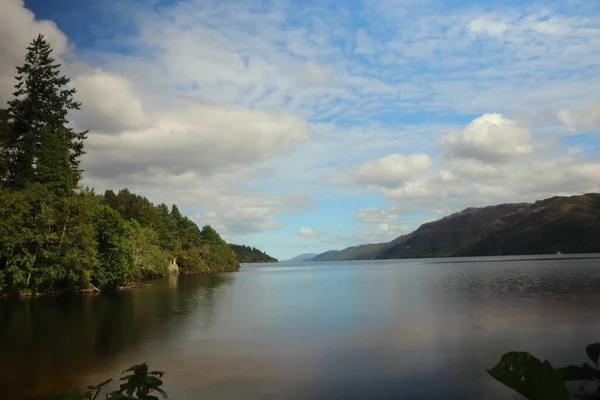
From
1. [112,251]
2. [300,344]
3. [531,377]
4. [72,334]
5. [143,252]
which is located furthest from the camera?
[143,252]

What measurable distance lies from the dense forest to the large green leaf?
5138 cm

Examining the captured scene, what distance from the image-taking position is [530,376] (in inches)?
71.4

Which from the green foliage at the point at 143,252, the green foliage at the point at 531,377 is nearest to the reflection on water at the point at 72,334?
the green foliage at the point at 531,377

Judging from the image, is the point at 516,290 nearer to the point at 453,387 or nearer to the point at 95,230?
the point at 453,387

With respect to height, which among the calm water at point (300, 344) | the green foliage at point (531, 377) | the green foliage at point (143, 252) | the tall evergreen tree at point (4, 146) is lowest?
the calm water at point (300, 344)

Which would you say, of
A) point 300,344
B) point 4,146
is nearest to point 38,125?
point 4,146

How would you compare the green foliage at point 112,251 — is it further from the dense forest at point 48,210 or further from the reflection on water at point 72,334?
the reflection on water at point 72,334

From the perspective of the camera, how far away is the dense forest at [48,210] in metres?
44.7

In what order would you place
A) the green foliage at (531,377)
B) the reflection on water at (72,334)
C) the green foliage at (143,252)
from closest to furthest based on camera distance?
1. the green foliage at (531,377)
2. the reflection on water at (72,334)
3. the green foliage at (143,252)

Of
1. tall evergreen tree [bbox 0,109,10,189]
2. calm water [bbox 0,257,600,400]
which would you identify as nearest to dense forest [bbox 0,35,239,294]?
tall evergreen tree [bbox 0,109,10,189]

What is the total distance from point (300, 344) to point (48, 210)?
37.3 m

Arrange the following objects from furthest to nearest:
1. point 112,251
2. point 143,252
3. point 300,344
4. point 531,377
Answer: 1. point 143,252
2. point 112,251
3. point 300,344
4. point 531,377

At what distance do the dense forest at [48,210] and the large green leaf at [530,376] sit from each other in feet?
169

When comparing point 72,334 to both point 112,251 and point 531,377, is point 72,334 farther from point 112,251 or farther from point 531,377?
point 112,251
